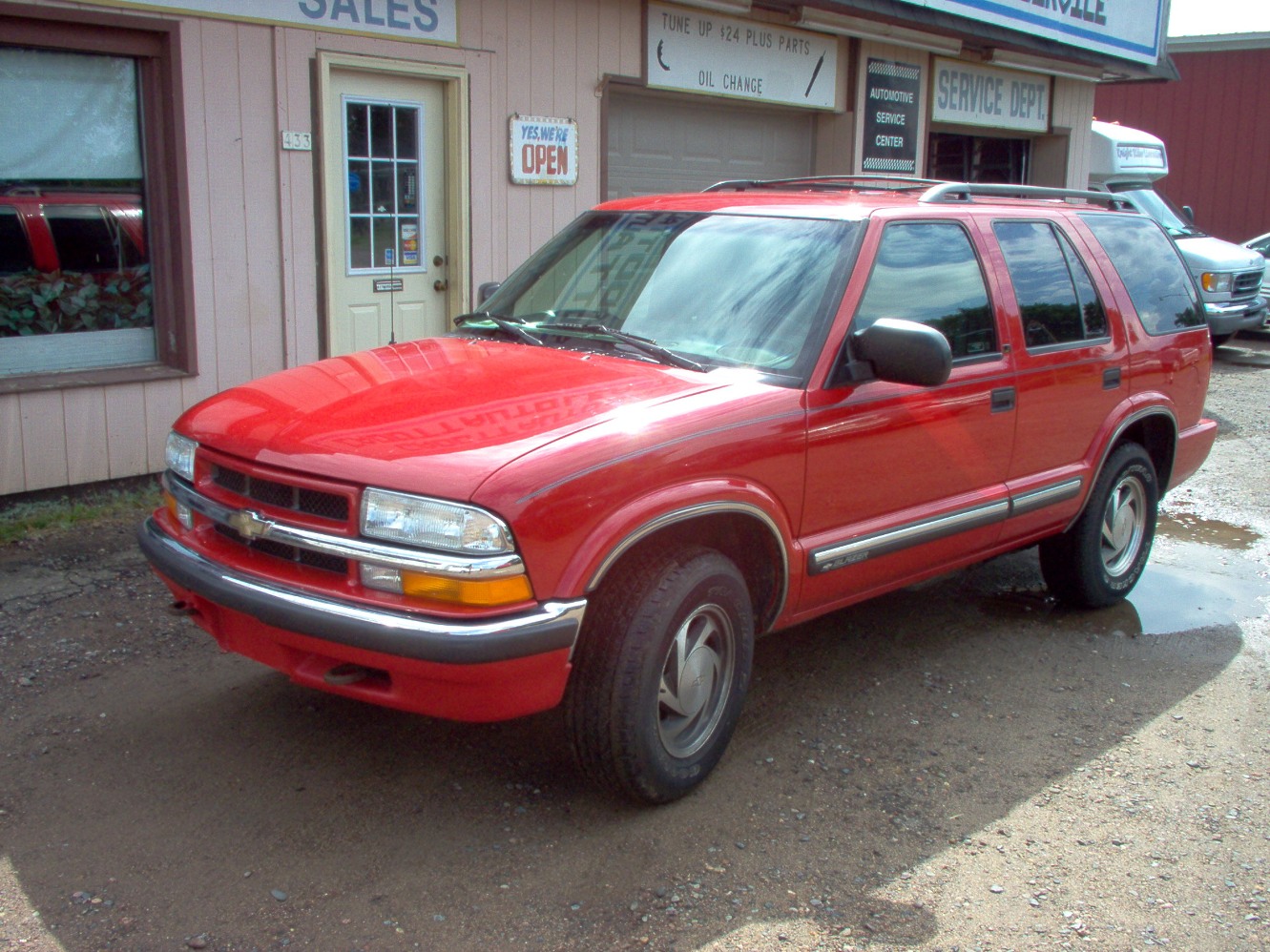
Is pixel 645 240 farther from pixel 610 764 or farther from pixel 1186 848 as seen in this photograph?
pixel 1186 848

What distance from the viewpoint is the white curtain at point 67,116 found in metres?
6.37

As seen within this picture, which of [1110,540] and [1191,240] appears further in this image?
[1191,240]

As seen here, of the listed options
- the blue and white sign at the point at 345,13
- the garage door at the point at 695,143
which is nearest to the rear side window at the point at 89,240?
the blue and white sign at the point at 345,13

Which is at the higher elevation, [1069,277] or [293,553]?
[1069,277]

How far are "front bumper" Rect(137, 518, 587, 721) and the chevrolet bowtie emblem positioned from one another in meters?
0.12

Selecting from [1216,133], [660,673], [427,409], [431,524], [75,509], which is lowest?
[75,509]

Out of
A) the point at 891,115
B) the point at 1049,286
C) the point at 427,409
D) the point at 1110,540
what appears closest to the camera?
the point at 427,409

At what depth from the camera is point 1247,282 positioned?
15.1 meters

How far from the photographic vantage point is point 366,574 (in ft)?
10.8

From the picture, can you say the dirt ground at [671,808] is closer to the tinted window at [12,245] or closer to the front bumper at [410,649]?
the front bumper at [410,649]

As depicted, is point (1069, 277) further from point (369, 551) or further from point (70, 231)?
point (70, 231)

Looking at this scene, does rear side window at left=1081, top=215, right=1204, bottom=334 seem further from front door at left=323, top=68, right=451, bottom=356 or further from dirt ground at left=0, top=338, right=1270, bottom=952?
front door at left=323, top=68, right=451, bottom=356

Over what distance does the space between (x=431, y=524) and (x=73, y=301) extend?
4467 millimetres

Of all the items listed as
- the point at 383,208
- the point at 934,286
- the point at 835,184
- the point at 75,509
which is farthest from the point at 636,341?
the point at 383,208
